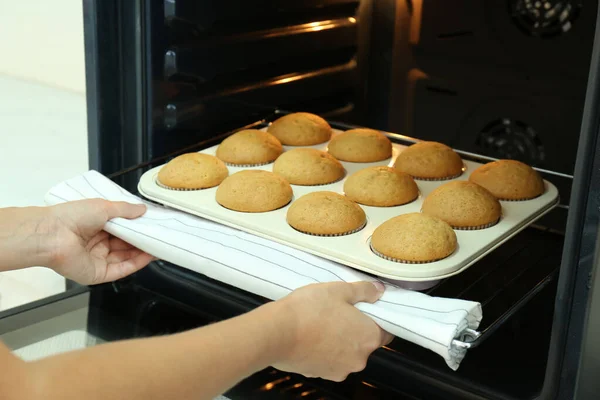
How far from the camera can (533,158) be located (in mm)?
1351

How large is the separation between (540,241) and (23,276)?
98 cm

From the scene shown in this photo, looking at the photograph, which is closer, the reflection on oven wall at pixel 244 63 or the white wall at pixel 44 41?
the reflection on oven wall at pixel 244 63

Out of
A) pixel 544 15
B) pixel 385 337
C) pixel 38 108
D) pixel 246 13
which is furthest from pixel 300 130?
pixel 38 108

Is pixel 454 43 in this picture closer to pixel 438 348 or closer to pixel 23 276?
pixel 438 348

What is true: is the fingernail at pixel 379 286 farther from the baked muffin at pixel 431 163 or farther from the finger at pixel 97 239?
the finger at pixel 97 239

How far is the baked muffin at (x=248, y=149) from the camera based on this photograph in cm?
135

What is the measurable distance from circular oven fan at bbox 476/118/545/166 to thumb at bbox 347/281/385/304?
0.52 metres

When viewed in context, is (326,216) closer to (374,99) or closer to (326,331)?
(326,331)

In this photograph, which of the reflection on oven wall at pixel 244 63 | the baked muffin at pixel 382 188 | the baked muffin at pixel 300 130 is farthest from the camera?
the baked muffin at pixel 300 130

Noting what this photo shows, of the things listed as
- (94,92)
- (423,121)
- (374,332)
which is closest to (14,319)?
(94,92)

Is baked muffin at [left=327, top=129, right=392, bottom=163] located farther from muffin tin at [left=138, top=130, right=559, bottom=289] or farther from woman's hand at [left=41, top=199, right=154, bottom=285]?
woman's hand at [left=41, top=199, right=154, bottom=285]

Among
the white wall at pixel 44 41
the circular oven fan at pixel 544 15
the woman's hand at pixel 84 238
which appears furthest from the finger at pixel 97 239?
the white wall at pixel 44 41

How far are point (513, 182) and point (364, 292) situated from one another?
400 millimetres

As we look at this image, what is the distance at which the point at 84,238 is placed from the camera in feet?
3.87
